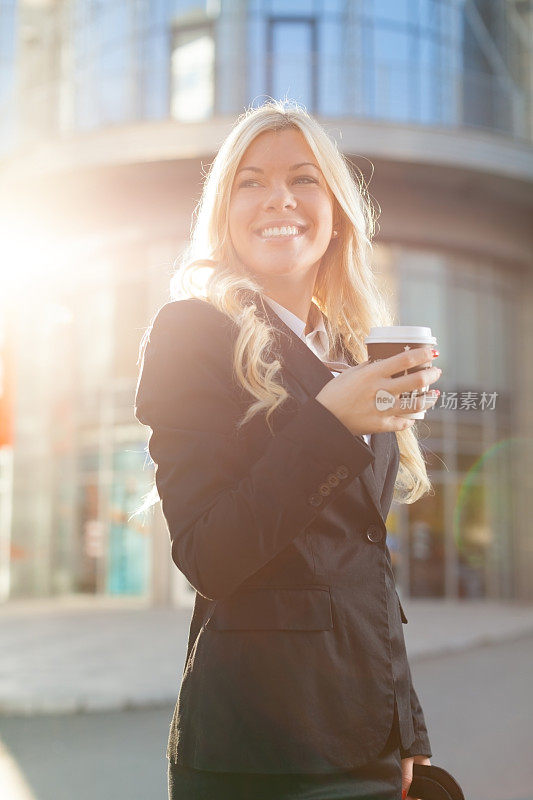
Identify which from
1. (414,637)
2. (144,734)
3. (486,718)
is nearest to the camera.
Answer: (144,734)

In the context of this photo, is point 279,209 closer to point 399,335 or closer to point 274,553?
point 399,335

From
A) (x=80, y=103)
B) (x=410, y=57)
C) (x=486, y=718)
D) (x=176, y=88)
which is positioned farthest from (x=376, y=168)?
(x=486, y=718)

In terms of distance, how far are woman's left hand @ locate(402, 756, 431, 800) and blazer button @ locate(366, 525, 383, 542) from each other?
45cm

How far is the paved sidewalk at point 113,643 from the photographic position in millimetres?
8430

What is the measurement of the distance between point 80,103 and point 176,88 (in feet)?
7.06

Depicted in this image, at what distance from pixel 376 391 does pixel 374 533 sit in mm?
302

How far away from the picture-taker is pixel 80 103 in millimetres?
20031

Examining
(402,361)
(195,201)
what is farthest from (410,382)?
(195,201)

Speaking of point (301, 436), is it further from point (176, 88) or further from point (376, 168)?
point (176, 88)

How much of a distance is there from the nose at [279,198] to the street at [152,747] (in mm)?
4206

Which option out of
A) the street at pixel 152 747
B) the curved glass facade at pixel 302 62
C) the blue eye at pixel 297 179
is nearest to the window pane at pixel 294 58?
the curved glass facade at pixel 302 62

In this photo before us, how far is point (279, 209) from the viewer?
79.0 inches

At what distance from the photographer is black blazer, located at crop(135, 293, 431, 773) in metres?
1.59

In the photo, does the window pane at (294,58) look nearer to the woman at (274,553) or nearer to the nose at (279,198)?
the nose at (279,198)
